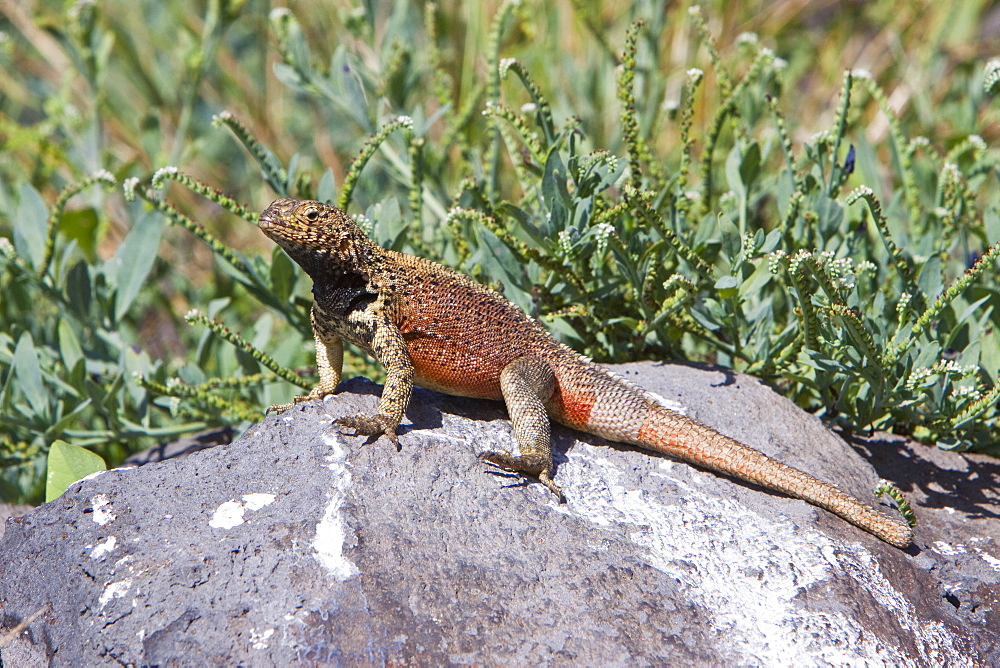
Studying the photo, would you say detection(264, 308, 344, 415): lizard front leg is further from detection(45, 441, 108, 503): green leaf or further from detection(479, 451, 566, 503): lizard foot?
detection(479, 451, 566, 503): lizard foot

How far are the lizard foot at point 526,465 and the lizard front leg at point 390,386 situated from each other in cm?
30

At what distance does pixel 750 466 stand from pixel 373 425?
3.89 feet

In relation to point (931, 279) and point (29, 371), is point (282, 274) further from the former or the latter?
point (931, 279)

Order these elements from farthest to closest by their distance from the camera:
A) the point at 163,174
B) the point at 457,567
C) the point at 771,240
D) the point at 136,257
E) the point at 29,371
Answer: the point at 136,257
the point at 29,371
the point at 163,174
the point at 771,240
the point at 457,567

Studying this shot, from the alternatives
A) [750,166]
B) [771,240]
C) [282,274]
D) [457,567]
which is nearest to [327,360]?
[282,274]

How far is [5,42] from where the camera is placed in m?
4.80

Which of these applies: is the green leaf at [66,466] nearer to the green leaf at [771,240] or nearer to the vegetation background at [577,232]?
the vegetation background at [577,232]

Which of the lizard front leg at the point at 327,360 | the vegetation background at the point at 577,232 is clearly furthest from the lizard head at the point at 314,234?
the vegetation background at the point at 577,232

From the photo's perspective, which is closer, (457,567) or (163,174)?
(457,567)

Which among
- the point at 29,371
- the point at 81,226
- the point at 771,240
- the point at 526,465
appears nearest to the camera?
the point at 526,465

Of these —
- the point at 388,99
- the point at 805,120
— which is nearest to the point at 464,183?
the point at 388,99

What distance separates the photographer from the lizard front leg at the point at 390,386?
2.73m

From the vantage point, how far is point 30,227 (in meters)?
3.93

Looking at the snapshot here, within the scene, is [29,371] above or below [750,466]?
below
